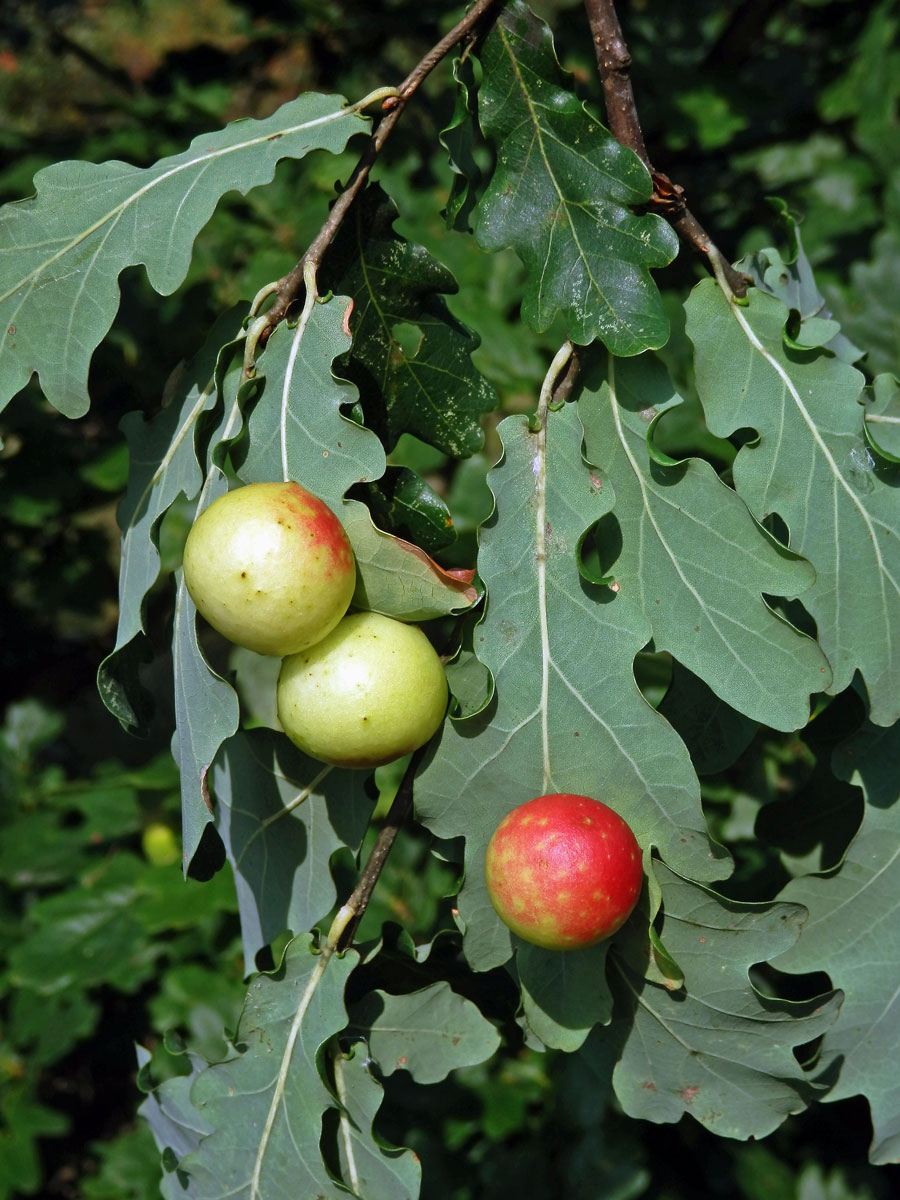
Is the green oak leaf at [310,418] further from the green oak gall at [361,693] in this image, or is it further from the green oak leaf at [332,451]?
the green oak gall at [361,693]

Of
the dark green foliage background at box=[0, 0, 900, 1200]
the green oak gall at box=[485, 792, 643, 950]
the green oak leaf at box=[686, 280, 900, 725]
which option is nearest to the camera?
the green oak gall at box=[485, 792, 643, 950]

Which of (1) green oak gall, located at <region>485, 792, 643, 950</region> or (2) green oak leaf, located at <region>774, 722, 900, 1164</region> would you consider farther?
(2) green oak leaf, located at <region>774, 722, 900, 1164</region>

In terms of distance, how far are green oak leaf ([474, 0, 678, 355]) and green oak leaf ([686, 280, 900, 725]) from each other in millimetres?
132

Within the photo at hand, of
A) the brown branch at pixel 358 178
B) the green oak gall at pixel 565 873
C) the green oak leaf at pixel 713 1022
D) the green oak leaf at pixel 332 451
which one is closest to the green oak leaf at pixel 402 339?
the brown branch at pixel 358 178

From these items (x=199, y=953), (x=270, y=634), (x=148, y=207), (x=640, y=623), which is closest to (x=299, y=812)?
(x=270, y=634)

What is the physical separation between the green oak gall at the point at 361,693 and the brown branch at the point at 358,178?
0.44 meters

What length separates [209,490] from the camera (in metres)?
1.45

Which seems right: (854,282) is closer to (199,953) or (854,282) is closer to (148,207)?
(148,207)

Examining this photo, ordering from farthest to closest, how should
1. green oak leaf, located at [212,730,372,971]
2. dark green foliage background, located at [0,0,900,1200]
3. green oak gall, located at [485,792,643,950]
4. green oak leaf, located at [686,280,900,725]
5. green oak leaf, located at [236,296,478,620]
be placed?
dark green foliage background, located at [0,0,900,1200]
green oak leaf, located at [212,730,372,971]
green oak leaf, located at [686,280,900,725]
green oak leaf, located at [236,296,478,620]
green oak gall, located at [485,792,643,950]

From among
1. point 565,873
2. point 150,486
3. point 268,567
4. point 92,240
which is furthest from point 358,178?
point 565,873

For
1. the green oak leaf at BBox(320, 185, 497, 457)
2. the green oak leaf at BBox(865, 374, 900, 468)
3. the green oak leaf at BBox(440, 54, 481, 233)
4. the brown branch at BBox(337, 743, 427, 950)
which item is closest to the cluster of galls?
the brown branch at BBox(337, 743, 427, 950)

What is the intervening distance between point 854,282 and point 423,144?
4.31 feet

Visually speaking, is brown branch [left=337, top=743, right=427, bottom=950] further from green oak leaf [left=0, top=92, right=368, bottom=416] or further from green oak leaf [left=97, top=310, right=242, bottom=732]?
green oak leaf [left=0, top=92, right=368, bottom=416]

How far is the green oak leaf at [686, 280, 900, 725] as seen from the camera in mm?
1504
